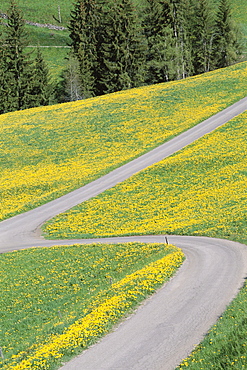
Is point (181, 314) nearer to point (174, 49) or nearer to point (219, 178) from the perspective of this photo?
point (219, 178)

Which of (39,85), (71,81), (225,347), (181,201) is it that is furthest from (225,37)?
(225,347)

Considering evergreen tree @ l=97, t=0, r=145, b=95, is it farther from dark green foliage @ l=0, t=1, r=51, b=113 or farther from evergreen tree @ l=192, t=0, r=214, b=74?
evergreen tree @ l=192, t=0, r=214, b=74

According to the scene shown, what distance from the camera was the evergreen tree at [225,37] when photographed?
97.8m

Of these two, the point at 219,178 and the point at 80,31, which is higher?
the point at 80,31

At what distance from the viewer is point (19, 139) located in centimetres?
6562

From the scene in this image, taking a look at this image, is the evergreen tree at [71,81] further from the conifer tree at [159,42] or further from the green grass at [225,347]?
the green grass at [225,347]

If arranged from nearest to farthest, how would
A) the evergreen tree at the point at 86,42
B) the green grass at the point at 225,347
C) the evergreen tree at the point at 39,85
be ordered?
the green grass at the point at 225,347 < the evergreen tree at the point at 39,85 < the evergreen tree at the point at 86,42

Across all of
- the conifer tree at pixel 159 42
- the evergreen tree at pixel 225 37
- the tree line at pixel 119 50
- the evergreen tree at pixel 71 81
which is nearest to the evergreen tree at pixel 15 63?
the tree line at pixel 119 50

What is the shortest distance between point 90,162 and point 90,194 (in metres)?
12.0

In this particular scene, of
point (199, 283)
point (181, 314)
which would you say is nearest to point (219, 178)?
point (199, 283)

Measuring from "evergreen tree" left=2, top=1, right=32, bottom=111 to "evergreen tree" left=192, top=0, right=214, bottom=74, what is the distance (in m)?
39.1

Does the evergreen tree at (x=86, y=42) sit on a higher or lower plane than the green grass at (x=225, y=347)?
higher

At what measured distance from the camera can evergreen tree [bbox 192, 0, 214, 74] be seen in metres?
97.4

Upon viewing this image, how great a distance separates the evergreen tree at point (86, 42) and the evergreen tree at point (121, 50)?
A: 2310 millimetres
